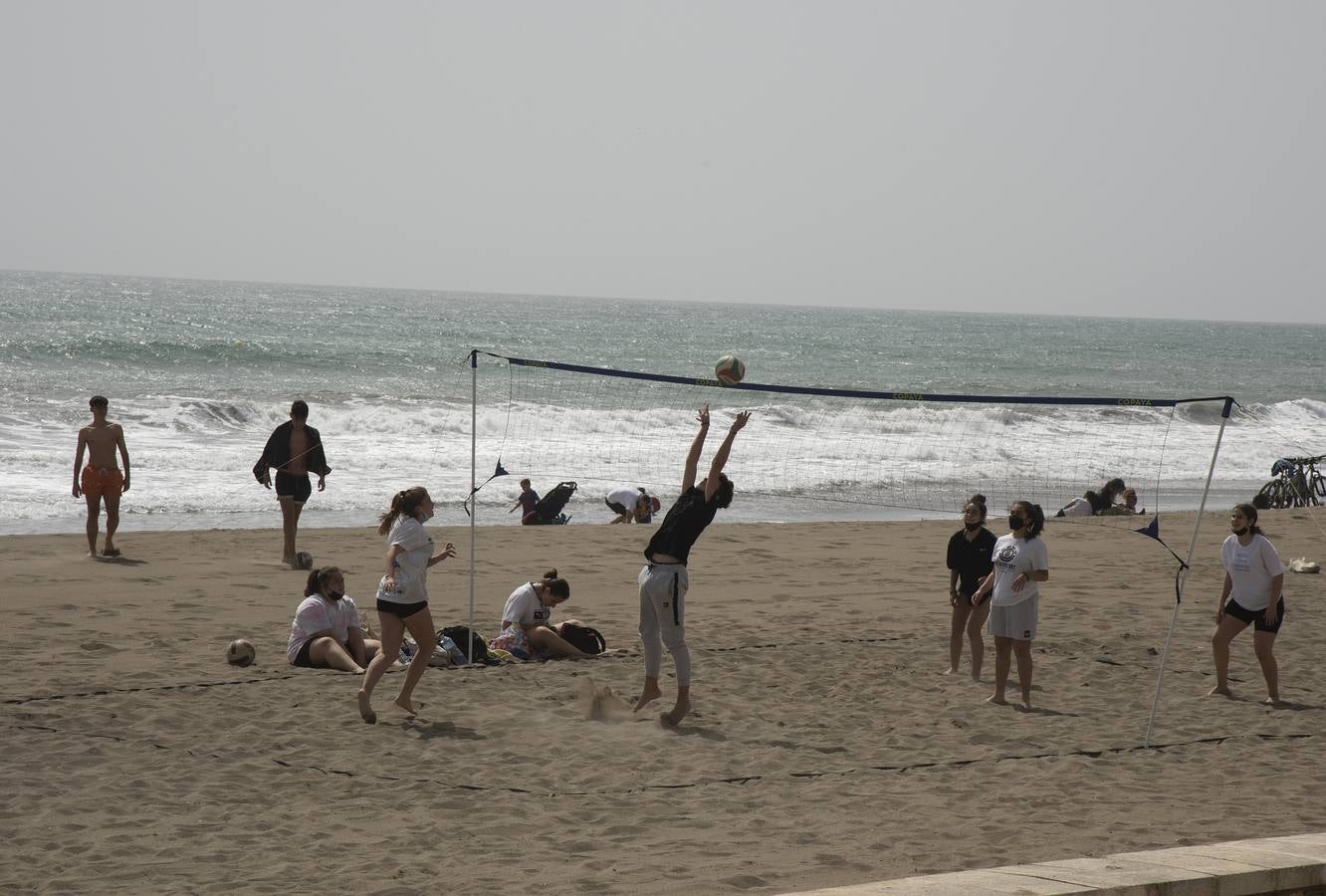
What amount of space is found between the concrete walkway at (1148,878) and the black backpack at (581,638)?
14.5 feet

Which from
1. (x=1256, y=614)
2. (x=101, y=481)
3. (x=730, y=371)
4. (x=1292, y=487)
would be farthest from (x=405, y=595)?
(x=1292, y=487)

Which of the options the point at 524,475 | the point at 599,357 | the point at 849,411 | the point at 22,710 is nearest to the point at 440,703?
the point at 22,710

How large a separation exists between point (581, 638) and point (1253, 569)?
398cm

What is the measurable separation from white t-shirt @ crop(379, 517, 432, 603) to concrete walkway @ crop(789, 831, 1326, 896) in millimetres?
→ 3201

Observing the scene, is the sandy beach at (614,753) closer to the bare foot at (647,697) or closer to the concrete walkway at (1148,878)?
the bare foot at (647,697)

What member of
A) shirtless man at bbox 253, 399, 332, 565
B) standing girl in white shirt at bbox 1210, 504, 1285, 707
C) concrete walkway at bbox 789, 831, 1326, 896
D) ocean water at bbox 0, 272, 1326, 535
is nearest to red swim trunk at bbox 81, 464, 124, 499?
→ shirtless man at bbox 253, 399, 332, 565

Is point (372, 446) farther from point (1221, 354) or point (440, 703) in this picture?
point (1221, 354)

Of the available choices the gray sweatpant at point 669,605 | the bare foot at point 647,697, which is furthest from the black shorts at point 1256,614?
the bare foot at point 647,697

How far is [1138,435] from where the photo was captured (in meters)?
27.5

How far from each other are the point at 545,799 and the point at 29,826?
77.9 inches

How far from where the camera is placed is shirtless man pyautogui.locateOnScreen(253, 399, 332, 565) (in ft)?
35.3

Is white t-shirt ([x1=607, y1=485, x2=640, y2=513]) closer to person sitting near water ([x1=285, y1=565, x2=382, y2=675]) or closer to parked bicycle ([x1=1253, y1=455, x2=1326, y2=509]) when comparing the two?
person sitting near water ([x1=285, y1=565, x2=382, y2=675])

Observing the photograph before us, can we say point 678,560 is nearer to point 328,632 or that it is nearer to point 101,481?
point 328,632

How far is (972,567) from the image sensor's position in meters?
Result: 7.73
